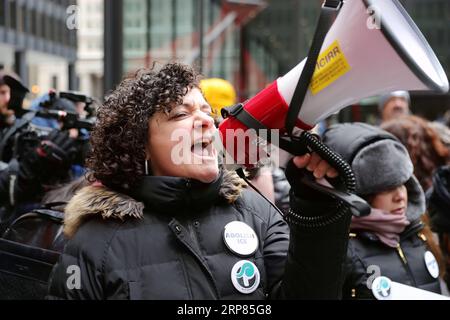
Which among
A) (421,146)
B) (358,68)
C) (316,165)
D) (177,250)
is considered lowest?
(177,250)

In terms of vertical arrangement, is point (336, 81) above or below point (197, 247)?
above

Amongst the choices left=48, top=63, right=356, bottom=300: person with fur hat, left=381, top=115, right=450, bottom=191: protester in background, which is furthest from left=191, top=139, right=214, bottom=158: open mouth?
left=381, top=115, right=450, bottom=191: protester in background

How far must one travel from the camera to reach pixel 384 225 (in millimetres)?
2619

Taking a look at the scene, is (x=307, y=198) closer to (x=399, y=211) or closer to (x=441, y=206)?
(x=399, y=211)

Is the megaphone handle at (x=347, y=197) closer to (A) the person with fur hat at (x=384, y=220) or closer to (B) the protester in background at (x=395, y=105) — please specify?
(A) the person with fur hat at (x=384, y=220)

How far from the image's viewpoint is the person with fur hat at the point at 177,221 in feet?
5.72

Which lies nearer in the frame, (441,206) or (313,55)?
(313,55)

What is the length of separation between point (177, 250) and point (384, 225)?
1142 mm

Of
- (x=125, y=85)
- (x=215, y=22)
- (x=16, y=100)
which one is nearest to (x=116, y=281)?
(x=125, y=85)

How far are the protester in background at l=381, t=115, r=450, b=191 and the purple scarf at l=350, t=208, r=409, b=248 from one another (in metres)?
1.25

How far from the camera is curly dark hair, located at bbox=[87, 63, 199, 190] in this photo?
6.54ft

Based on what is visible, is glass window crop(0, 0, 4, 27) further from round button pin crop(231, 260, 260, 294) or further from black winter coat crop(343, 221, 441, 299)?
round button pin crop(231, 260, 260, 294)

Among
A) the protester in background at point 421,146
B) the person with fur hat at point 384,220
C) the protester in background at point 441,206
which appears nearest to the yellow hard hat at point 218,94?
the protester in background at point 421,146

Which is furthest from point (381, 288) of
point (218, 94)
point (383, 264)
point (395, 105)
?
point (395, 105)
